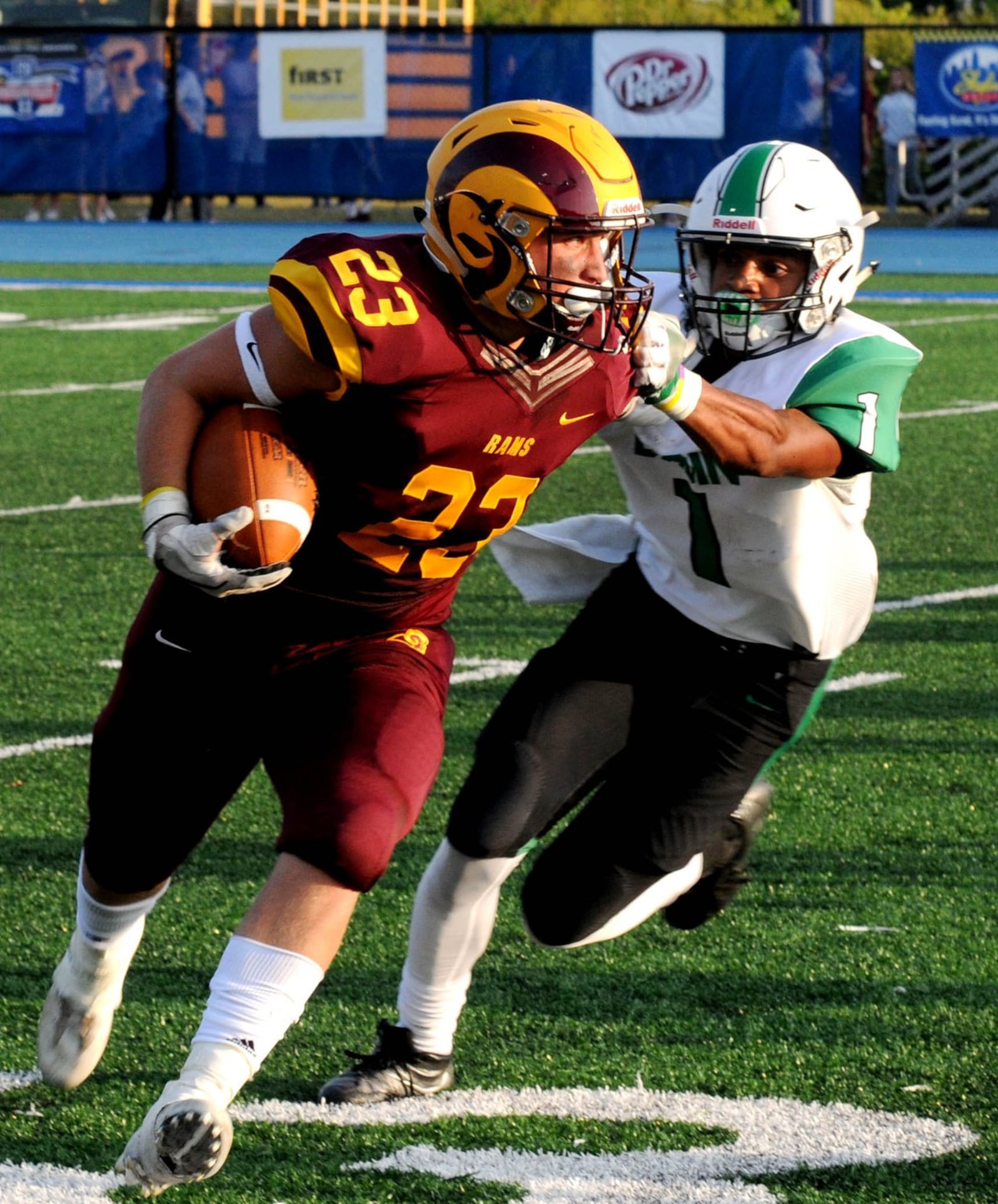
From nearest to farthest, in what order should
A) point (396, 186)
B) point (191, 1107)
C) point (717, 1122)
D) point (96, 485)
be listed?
point (191, 1107) → point (717, 1122) → point (96, 485) → point (396, 186)

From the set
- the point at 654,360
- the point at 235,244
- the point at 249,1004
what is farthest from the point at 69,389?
the point at 235,244

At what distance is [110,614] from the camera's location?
21.6 feet

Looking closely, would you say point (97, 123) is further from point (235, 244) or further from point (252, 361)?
point (252, 361)

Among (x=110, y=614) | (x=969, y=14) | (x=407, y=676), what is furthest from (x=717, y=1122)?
(x=969, y=14)

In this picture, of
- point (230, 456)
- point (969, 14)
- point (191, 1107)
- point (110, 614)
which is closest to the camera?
point (191, 1107)

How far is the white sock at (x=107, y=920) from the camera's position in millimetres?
3221

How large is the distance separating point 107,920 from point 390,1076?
0.50 metres

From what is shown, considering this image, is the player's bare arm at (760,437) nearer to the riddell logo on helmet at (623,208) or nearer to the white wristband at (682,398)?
the white wristband at (682,398)

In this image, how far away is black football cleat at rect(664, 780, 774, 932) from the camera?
3777 mm

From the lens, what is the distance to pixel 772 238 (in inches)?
141

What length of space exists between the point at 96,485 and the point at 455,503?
6150mm

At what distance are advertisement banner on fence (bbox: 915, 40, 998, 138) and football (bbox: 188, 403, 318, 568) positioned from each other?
19109 millimetres

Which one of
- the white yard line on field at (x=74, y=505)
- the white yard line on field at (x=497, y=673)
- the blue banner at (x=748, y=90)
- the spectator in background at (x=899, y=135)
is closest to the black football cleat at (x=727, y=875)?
the white yard line on field at (x=497, y=673)

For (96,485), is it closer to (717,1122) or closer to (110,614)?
(110,614)
